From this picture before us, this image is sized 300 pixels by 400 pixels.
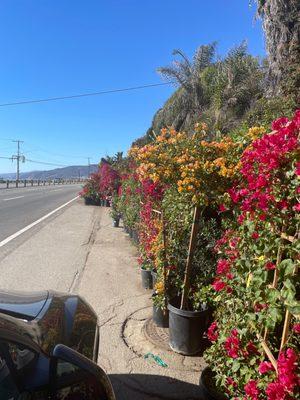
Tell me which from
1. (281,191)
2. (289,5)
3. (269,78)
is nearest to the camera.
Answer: (281,191)

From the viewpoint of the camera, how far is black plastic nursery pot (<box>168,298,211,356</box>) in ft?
15.3

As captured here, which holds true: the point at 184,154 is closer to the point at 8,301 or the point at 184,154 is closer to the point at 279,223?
the point at 279,223

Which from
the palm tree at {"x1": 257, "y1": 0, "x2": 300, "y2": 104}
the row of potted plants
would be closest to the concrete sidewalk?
the row of potted plants

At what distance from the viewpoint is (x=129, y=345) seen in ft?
16.2

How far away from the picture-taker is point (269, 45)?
15.0 metres

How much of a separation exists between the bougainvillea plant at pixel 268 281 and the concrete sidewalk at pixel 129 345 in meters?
0.95

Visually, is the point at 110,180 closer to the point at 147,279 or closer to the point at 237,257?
the point at 147,279

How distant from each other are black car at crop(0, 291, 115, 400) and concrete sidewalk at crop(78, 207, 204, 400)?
1.50m

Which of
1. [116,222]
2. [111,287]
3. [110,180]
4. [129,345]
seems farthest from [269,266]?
[110,180]

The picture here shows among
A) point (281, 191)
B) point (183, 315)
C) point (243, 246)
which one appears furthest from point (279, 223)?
point (183, 315)

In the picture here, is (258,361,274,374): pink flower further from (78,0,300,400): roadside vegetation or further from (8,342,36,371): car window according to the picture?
(8,342,36,371): car window

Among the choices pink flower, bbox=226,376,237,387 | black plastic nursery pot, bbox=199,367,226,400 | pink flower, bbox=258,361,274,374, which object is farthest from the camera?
black plastic nursery pot, bbox=199,367,226,400

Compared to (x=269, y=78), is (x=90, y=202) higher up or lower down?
lower down

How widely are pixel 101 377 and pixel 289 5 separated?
49.0ft
